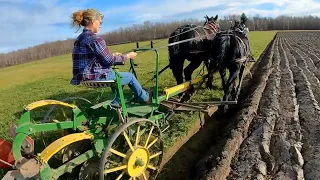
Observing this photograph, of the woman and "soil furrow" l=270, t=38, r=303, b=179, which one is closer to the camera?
the woman

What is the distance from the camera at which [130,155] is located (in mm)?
4285

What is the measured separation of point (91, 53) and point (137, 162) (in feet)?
4.95

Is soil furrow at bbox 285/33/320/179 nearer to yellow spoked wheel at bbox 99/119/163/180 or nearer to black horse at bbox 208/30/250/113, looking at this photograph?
black horse at bbox 208/30/250/113

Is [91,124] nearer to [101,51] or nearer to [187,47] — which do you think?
[101,51]

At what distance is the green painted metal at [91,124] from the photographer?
370 centimetres

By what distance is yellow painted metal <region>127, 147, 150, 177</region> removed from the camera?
430 cm

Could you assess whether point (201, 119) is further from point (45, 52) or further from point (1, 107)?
point (45, 52)

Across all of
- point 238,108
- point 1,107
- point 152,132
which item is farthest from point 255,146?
point 1,107

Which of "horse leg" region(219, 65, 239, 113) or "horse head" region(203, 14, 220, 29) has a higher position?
"horse head" region(203, 14, 220, 29)

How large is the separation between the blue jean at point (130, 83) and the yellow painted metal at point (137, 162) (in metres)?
0.90

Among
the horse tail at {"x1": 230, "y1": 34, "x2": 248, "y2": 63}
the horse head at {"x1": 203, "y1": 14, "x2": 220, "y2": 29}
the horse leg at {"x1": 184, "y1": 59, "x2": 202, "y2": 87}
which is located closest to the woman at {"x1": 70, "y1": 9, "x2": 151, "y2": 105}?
the horse tail at {"x1": 230, "y1": 34, "x2": 248, "y2": 63}

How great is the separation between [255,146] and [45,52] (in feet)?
226

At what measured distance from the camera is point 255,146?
5609 mm

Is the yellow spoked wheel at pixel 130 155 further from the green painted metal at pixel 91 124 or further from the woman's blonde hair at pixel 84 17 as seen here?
the woman's blonde hair at pixel 84 17
